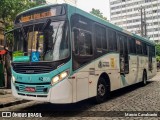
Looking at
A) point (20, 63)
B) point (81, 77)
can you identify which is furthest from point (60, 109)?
point (20, 63)

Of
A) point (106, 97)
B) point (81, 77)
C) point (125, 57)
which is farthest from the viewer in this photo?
point (125, 57)

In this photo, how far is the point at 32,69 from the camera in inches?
302

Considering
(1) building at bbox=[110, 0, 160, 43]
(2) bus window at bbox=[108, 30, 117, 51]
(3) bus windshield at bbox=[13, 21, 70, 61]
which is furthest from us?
(1) building at bbox=[110, 0, 160, 43]

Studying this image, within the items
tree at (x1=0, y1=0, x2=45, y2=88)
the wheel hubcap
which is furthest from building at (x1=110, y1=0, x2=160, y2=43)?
the wheel hubcap

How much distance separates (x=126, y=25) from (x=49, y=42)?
136 m

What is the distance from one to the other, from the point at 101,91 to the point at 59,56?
2.97 meters

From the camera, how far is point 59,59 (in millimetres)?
7309

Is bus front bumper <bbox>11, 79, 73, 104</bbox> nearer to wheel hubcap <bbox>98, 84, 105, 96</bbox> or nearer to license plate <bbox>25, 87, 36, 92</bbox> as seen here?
license plate <bbox>25, 87, 36, 92</bbox>

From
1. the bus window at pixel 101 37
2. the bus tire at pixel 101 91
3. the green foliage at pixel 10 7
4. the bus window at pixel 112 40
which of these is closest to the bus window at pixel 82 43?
the bus window at pixel 101 37

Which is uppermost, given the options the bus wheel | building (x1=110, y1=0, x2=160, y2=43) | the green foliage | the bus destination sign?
building (x1=110, y1=0, x2=160, y2=43)

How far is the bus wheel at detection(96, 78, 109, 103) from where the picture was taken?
936 cm

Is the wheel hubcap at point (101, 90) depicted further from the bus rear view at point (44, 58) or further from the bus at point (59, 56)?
the bus rear view at point (44, 58)

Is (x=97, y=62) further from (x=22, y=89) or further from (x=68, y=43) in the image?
(x=22, y=89)

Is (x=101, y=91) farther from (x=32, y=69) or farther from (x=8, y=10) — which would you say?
(x=8, y=10)
